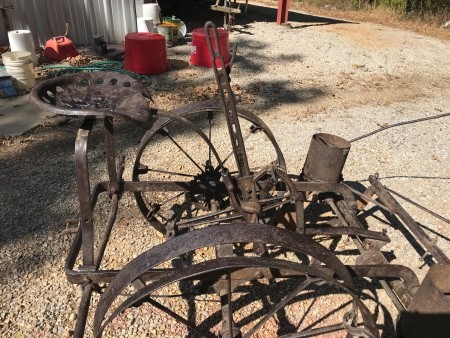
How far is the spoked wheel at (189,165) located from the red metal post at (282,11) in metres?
7.48

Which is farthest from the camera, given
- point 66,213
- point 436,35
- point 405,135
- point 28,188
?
point 436,35

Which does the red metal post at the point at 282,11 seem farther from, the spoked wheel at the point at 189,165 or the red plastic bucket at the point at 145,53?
the spoked wheel at the point at 189,165

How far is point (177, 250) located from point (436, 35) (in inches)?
509

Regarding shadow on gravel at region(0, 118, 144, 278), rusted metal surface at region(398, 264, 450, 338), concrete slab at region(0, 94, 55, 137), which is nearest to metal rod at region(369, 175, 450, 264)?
rusted metal surface at region(398, 264, 450, 338)

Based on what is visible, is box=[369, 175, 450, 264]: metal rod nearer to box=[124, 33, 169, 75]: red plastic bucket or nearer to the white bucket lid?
box=[124, 33, 169, 75]: red plastic bucket

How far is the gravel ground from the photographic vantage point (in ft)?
8.93

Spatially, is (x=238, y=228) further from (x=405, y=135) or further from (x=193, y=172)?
(x=405, y=135)

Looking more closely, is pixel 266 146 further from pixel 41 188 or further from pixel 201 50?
pixel 201 50

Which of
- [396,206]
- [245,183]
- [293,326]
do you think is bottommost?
[293,326]

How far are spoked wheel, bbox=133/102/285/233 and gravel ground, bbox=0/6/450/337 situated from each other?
0.22 m

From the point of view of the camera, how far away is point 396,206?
2809 mm

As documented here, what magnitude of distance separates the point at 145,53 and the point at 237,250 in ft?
15.5

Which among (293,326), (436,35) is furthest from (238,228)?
(436,35)

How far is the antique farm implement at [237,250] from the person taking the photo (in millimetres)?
1701
